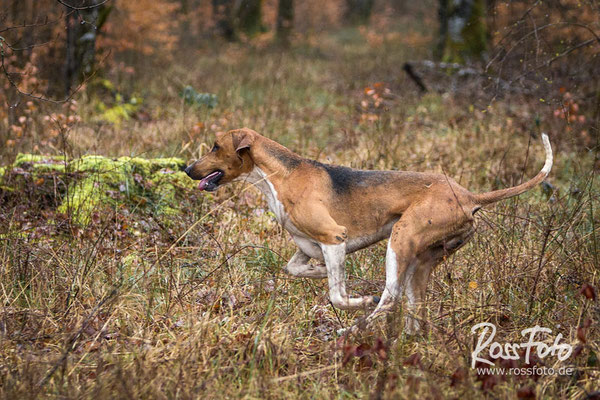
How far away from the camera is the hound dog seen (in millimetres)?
4543

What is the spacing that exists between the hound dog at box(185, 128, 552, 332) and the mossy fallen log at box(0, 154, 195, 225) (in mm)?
2042

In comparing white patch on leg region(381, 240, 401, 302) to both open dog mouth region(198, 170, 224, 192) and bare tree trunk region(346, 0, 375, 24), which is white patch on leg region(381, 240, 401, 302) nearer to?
open dog mouth region(198, 170, 224, 192)

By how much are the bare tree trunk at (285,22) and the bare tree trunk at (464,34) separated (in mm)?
7795

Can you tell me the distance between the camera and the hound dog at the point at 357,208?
179 inches

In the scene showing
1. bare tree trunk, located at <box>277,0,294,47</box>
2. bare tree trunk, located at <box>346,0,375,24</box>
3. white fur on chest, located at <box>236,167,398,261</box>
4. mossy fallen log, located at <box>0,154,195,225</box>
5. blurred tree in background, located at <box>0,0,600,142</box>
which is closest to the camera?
white fur on chest, located at <box>236,167,398,261</box>

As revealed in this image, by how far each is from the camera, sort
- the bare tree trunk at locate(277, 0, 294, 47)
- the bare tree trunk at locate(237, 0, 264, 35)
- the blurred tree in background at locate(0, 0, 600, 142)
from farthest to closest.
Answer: the bare tree trunk at locate(237, 0, 264, 35) < the bare tree trunk at locate(277, 0, 294, 47) < the blurred tree in background at locate(0, 0, 600, 142)

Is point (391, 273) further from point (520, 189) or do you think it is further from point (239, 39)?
point (239, 39)

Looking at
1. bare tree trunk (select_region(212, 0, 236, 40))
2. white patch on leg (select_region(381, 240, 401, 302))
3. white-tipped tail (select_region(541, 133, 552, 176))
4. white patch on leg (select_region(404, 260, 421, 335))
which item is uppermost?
white-tipped tail (select_region(541, 133, 552, 176))

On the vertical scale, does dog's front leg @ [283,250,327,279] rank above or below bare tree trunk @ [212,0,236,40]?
above

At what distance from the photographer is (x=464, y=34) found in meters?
15.7

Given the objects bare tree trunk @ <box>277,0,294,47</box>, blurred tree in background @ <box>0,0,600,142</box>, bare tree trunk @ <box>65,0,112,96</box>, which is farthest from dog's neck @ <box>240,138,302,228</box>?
bare tree trunk @ <box>277,0,294,47</box>

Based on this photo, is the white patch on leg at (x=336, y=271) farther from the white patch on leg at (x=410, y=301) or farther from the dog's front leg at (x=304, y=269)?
the white patch on leg at (x=410, y=301)

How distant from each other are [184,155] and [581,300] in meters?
5.54

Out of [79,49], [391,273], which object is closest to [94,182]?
[391,273]
